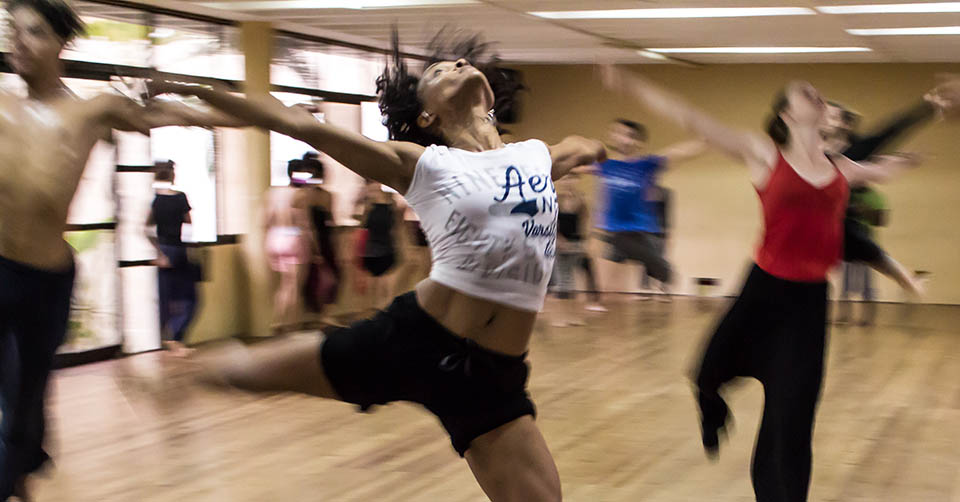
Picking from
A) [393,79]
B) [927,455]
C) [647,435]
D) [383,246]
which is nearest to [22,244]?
[393,79]

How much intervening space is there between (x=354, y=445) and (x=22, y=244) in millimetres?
2190

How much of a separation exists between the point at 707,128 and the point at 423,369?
4.68 ft

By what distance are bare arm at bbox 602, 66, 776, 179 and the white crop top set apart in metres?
1.04

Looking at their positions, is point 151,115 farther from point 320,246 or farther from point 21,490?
point 320,246

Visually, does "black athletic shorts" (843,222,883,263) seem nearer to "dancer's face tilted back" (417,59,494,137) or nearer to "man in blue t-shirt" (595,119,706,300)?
"dancer's face tilted back" (417,59,494,137)

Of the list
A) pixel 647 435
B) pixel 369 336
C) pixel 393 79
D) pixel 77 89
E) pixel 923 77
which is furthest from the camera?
Answer: pixel 923 77

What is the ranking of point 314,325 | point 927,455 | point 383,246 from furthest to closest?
point 314,325, point 383,246, point 927,455

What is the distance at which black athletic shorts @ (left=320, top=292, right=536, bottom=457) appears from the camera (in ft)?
7.94

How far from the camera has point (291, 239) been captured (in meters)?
8.00

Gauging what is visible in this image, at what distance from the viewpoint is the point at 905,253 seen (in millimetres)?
11484

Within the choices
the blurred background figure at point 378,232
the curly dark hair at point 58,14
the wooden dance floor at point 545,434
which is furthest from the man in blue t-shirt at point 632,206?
the curly dark hair at point 58,14

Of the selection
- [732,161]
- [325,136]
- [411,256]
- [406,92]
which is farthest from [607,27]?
[325,136]

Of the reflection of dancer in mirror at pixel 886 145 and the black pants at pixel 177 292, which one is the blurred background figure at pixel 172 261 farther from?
the reflection of dancer in mirror at pixel 886 145

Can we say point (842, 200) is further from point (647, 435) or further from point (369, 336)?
point (647, 435)
